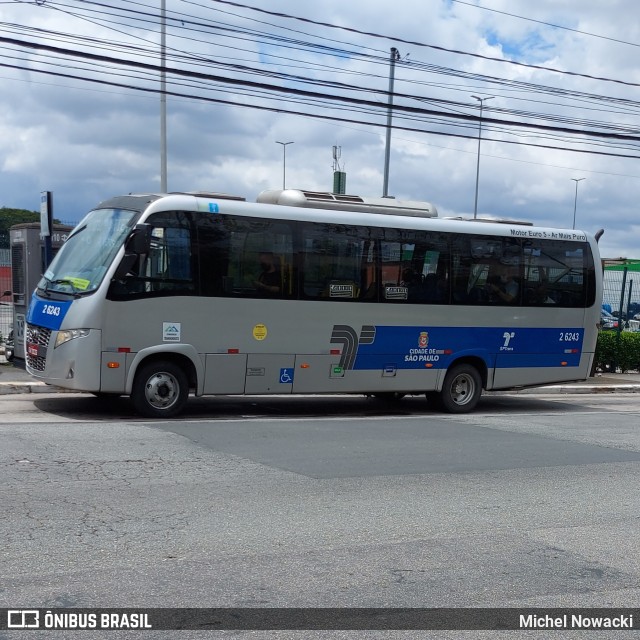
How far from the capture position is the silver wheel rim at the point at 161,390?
1284cm

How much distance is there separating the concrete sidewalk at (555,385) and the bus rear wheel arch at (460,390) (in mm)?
2576

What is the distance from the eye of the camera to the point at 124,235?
12586mm

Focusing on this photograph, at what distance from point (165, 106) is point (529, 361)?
12.7 m

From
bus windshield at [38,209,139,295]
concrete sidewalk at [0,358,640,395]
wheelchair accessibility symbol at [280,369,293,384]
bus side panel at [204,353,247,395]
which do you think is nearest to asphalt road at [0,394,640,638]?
bus side panel at [204,353,247,395]

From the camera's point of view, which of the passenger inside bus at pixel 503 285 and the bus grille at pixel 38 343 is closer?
the bus grille at pixel 38 343

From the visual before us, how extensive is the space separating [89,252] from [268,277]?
2.72m

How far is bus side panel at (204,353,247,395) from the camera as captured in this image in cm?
1327

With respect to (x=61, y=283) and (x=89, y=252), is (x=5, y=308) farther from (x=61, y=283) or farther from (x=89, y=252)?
(x=89, y=252)

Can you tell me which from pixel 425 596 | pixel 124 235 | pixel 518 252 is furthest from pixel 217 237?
pixel 425 596

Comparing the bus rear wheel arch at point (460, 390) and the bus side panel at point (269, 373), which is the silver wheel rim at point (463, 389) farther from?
the bus side panel at point (269, 373)

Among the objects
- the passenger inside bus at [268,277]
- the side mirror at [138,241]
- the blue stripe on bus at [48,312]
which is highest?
the side mirror at [138,241]

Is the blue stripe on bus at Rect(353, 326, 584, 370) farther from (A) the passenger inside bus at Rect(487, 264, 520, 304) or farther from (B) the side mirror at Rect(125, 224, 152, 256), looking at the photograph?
(B) the side mirror at Rect(125, 224, 152, 256)

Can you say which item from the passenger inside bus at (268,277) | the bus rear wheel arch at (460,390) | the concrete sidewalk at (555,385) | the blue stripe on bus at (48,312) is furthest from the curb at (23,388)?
the bus rear wheel arch at (460,390)

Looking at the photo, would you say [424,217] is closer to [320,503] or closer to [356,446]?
[356,446]
